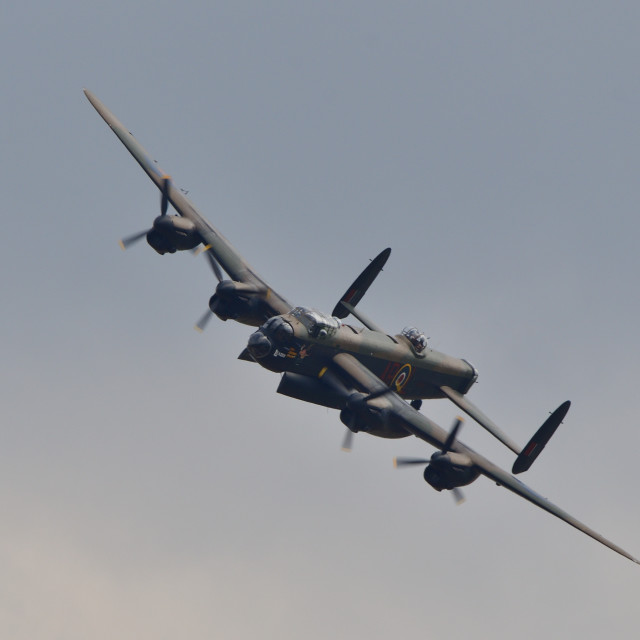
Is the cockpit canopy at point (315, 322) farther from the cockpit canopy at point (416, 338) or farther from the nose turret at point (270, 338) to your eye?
the cockpit canopy at point (416, 338)

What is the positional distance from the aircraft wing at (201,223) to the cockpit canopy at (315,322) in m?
3.49

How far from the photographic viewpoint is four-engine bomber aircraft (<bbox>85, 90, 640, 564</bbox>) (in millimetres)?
54188

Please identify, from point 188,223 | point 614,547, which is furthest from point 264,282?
point 614,547

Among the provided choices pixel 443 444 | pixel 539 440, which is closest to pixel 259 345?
pixel 443 444

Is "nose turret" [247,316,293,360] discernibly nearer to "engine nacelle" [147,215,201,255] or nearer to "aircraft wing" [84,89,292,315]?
"aircraft wing" [84,89,292,315]

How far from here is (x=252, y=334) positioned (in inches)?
2153

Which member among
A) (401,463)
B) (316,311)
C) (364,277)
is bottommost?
(401,463)

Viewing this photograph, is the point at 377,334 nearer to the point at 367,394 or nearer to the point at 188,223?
the point at 367,394

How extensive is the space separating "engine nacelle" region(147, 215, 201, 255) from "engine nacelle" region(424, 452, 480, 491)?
18937 millimetres

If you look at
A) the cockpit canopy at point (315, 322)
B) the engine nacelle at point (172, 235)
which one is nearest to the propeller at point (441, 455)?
the cockpit canopy at point (315, 322)

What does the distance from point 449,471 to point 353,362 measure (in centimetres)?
738

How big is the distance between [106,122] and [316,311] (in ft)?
64.8

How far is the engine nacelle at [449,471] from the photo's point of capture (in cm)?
5350

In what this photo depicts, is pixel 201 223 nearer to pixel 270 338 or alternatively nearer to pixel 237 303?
pixel 237 303
